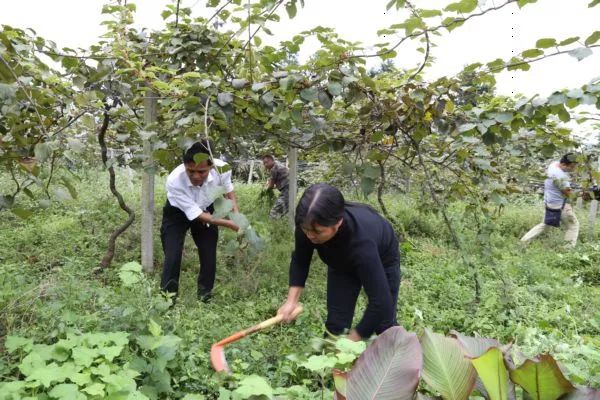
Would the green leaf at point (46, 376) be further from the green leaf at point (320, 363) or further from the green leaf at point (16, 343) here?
the green leaf at point (320, 363)

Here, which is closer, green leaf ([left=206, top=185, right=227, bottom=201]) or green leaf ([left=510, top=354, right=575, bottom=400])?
green leaf ([left=510, top=354, right=575, bottom=400])

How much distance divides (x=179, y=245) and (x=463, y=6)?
8.64 ft

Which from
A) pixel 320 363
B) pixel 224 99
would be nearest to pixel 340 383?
pixel 320 363

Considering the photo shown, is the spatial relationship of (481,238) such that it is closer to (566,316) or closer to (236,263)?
(566,316)

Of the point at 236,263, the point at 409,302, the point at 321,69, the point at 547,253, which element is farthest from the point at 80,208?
the point at 547,253

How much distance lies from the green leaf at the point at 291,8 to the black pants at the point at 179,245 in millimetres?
2114

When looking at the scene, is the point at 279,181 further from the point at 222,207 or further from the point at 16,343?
the point at 222,207

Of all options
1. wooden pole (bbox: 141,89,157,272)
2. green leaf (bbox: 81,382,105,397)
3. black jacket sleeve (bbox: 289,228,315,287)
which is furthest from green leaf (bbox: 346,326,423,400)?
wooden pole (bbox: 141,89,157,272)

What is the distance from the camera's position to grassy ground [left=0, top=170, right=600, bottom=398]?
2410mm

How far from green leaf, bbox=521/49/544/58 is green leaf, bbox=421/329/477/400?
1.80m

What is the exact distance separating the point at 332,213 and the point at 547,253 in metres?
5.37

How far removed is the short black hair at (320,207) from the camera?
6.58 ft

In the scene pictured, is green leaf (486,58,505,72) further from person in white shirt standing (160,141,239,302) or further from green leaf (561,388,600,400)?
green leaf (561,388,600,400)

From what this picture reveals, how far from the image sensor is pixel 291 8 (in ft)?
6.24
